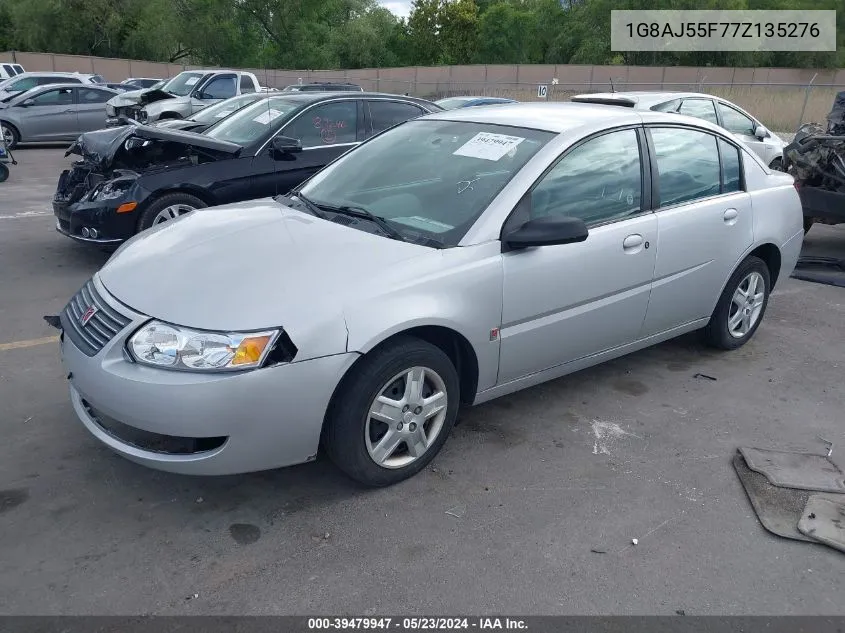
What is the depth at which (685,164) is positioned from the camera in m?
4.48

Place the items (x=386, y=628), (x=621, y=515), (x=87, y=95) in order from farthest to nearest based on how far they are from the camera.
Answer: (x=87, y=95)
(x=621, y=515)
(x=386, y=628)

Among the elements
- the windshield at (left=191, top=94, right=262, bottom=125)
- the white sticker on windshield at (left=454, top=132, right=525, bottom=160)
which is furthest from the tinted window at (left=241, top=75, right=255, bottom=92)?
the white sticker on windshield at (left=454, top=132, right=525, bottom=160)

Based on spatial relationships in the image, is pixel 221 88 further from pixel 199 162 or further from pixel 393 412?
pixel 393 412

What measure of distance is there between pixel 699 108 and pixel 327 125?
5.48 metres

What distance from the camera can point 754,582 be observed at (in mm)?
2818

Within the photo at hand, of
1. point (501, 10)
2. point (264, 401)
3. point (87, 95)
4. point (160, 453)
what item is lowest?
point (160, 453)

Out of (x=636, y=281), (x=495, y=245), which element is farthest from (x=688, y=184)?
(x=495, y=245)

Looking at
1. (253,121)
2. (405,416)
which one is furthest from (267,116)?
(405,416)

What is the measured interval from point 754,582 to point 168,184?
5.73 m

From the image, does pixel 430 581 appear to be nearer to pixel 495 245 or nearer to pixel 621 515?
pixel 621 515

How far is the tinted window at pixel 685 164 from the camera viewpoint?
4320mm

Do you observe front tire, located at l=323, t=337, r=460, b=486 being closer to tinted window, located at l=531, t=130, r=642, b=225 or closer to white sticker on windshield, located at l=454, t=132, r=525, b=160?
tinted window, located at l=531, t=130, r=642, b=225

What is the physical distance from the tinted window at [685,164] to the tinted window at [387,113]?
11.9ft

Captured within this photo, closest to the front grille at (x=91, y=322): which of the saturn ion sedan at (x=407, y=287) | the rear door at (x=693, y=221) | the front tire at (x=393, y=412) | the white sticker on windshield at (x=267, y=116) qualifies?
the saturn ion sedan at (x=407, y=287)
